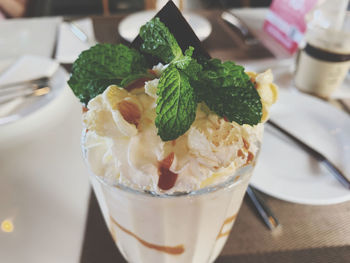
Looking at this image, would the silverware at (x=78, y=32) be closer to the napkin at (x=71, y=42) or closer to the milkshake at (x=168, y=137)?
the napkin at (x=71, y=42)

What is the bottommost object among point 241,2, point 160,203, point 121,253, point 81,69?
point 241,2

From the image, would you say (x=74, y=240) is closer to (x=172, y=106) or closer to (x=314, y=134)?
(x=172, y=106)

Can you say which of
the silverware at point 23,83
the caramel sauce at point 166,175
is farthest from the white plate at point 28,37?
the caramel sauce at point 166,175

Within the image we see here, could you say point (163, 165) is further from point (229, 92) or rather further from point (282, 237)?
point (282, 237)

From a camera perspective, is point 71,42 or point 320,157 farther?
point 71,42

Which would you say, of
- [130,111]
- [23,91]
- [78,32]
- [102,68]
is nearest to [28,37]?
[78,32]

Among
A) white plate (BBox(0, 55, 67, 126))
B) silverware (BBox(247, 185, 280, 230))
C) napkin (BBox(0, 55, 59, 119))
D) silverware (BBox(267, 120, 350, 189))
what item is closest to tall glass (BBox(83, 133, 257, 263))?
silverware (BBox(247, 185, 280, 230))

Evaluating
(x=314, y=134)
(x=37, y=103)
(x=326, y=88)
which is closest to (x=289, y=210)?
(x=314, y=134)
